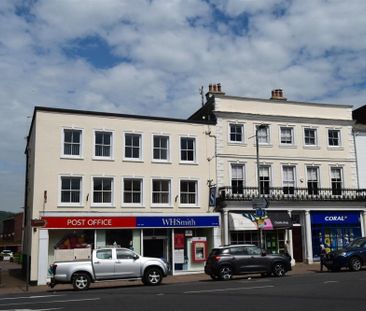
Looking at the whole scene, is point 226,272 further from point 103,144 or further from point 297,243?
point 297,243

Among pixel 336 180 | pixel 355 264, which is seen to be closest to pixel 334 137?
pixel 336 180

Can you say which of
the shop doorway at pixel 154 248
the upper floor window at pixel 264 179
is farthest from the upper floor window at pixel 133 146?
the upper floor window at pixel 264 179

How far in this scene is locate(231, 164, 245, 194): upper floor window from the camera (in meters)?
31.1

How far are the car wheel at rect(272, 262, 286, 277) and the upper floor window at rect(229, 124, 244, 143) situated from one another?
10.5 metres

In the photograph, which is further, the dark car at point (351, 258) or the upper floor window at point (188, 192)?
the upper floor window at point (188, 192)

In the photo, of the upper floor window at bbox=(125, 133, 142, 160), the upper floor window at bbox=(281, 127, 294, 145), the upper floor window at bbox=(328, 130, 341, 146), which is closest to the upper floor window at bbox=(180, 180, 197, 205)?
the upper floor window at bbox=(125, 133, 142, 160)

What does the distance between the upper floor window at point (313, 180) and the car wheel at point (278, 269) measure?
416 inches

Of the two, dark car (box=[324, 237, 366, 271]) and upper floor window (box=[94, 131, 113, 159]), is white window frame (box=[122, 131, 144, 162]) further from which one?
dark car (box=[324, 237, 366, 271])

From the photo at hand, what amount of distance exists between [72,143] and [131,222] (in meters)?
5.63

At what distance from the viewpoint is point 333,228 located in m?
32.8

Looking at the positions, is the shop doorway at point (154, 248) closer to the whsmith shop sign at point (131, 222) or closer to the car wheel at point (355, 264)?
the whsmith shop sign at point (131, 222)

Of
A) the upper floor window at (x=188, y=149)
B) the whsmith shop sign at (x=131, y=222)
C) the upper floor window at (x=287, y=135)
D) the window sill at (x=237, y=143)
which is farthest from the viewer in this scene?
the upper floor window at (x=287, y=135)

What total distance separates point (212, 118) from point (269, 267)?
1192 cm

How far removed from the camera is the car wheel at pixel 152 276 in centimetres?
2092
